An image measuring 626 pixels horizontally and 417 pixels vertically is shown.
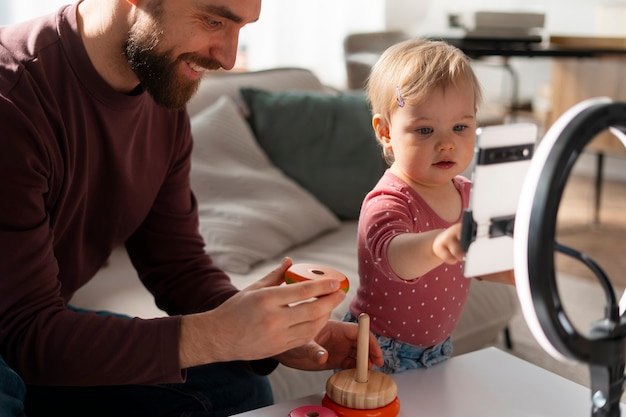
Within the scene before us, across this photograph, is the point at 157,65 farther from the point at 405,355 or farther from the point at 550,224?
the point at 550,224

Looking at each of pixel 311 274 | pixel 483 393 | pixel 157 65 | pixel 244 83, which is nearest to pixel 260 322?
pixel 311 274

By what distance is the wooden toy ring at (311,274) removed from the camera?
1045 millimetres

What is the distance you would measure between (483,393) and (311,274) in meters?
0.31

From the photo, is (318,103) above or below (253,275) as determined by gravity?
above

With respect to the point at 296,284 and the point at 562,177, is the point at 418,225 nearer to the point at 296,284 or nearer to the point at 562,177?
the point at 296,284

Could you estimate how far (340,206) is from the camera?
2496 mm

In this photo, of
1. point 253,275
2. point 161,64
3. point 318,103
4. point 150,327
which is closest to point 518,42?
point 318,103

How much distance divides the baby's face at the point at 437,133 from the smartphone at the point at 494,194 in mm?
318

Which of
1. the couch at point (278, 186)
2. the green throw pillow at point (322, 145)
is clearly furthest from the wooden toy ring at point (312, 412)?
the green throw pillow at point (322, 145)

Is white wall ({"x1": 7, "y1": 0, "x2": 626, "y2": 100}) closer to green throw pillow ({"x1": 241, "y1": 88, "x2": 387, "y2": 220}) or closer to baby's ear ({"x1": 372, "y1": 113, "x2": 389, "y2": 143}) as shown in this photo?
green throw pillow ({"x1": 241, "y1": 88, "x2": 387, "y2": 220})

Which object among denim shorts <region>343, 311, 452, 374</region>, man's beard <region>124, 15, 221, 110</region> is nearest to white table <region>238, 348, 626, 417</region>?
denim shorts <region>343, 311, 452, 374</region>

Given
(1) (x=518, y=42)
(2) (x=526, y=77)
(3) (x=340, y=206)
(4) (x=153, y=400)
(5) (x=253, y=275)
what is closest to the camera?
(4) (x=153, y=400)

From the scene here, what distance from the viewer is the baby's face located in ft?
3.92

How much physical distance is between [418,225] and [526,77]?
4.46 m
